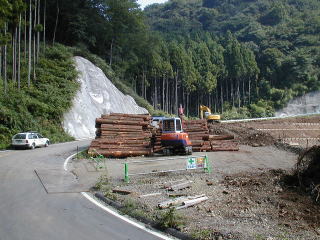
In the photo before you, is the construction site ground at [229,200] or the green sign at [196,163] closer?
the construction site ground at [229,200]

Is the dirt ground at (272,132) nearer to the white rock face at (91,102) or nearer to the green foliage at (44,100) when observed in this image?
the white rock face at (91,102)

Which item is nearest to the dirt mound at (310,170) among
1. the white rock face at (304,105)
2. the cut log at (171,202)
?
the cut log at (171,202)

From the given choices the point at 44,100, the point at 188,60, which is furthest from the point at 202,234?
the point at 188,60

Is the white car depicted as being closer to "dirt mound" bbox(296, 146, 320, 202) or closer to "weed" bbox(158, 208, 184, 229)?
"dirt mound" bbox(296, 146, 320, 202)

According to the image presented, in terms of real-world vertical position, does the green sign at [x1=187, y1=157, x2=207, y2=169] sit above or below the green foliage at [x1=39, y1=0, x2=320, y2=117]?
below

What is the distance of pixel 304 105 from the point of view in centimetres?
9956

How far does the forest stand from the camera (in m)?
47.5

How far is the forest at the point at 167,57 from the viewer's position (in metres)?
47.5

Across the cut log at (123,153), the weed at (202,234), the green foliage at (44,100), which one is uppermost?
the green foliage at (44,100)

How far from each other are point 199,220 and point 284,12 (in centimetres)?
18902

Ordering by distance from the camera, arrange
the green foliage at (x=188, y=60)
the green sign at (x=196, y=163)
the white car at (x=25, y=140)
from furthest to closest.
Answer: the green foliage at (x=188, y=60)
the white car at (x=25, y=140)
the green sign at (x=196, y=163)

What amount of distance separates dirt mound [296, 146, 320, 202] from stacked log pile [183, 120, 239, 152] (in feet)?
46.1

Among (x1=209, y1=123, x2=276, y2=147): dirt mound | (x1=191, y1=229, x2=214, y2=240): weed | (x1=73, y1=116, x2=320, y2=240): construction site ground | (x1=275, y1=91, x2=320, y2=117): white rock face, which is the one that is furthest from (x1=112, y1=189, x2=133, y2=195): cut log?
(x1=275, y1=91, x2=320, y2=117): white rock face

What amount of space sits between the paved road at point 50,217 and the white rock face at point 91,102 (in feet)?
81.5
